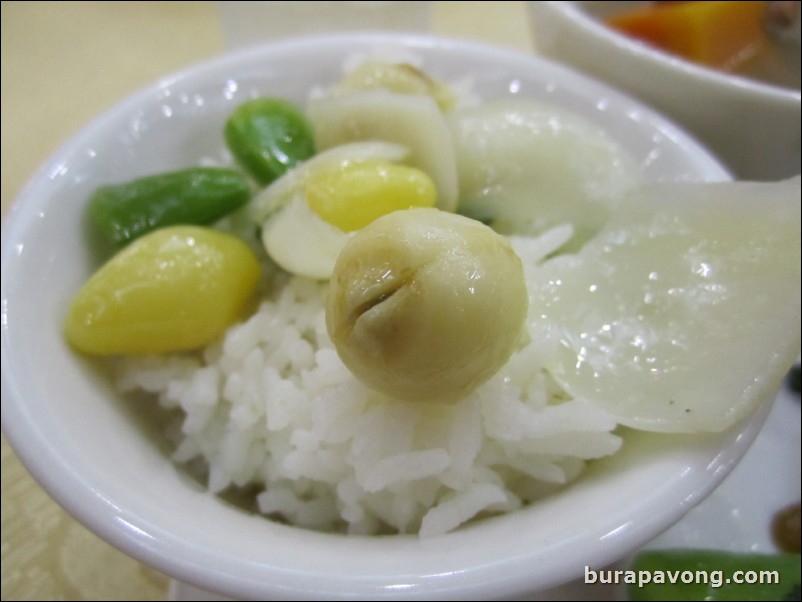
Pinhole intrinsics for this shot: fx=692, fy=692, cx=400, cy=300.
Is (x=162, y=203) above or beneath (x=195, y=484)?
above

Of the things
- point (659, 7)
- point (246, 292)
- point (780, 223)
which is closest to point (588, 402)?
point (780, 223)

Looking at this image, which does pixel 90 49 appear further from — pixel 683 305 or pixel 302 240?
pixel 683 305

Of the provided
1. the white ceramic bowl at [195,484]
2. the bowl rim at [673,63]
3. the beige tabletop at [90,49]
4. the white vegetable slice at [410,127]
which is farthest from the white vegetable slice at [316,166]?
the beige tabletop at [90,49]

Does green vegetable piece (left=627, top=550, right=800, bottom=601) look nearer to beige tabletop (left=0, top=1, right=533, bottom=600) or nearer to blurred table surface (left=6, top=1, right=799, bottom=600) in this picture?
blurred table surface (left=6, top=1, right=799, bottom=600)

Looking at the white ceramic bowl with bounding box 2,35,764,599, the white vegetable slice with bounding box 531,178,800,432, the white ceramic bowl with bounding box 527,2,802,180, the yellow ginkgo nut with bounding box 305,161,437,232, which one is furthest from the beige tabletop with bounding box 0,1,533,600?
the white vegetable slice with bounding box 531,178,800,432

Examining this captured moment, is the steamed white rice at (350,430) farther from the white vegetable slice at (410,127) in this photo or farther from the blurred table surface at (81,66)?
the blurred table surface at (81,66)

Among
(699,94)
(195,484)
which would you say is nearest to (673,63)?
(699,94)

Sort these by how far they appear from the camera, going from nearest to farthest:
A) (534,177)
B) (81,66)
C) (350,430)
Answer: (350,430) < (534,177) < (81,66)
